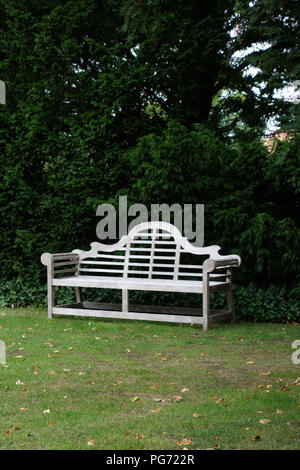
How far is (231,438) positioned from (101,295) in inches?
243

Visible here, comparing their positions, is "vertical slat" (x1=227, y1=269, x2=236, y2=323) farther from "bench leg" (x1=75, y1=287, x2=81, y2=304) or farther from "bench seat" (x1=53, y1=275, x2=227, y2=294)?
"bench leg" (x1=75, y1=287, x2=81, y2=304)

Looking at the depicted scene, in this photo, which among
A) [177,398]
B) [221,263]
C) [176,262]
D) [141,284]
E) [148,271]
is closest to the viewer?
[177,398]

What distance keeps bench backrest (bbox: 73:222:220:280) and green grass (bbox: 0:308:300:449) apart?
1000 mm

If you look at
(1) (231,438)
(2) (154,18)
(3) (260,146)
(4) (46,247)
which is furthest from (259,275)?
(1) (231,438)

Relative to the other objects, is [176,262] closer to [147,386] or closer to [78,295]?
[78,295]

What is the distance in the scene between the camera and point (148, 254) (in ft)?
32.9

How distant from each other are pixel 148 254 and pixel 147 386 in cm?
447

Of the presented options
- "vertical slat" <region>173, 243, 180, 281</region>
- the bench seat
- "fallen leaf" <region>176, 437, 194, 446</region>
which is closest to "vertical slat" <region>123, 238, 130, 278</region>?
the bench seat

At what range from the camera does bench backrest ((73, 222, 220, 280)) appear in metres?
9.30

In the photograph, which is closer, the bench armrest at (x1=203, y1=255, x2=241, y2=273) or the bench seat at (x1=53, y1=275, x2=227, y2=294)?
the bench armrest at (x1=203, y1=255, x2=241, y2=273)

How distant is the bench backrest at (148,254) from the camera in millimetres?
9305

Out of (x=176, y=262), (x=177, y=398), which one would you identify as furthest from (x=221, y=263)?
(x=177, y=398)

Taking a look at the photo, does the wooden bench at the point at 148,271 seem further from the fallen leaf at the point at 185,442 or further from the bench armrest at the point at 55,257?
the fallen leaf at the point at 185,442

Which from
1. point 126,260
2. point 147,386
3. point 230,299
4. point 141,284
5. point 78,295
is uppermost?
point 126,260
